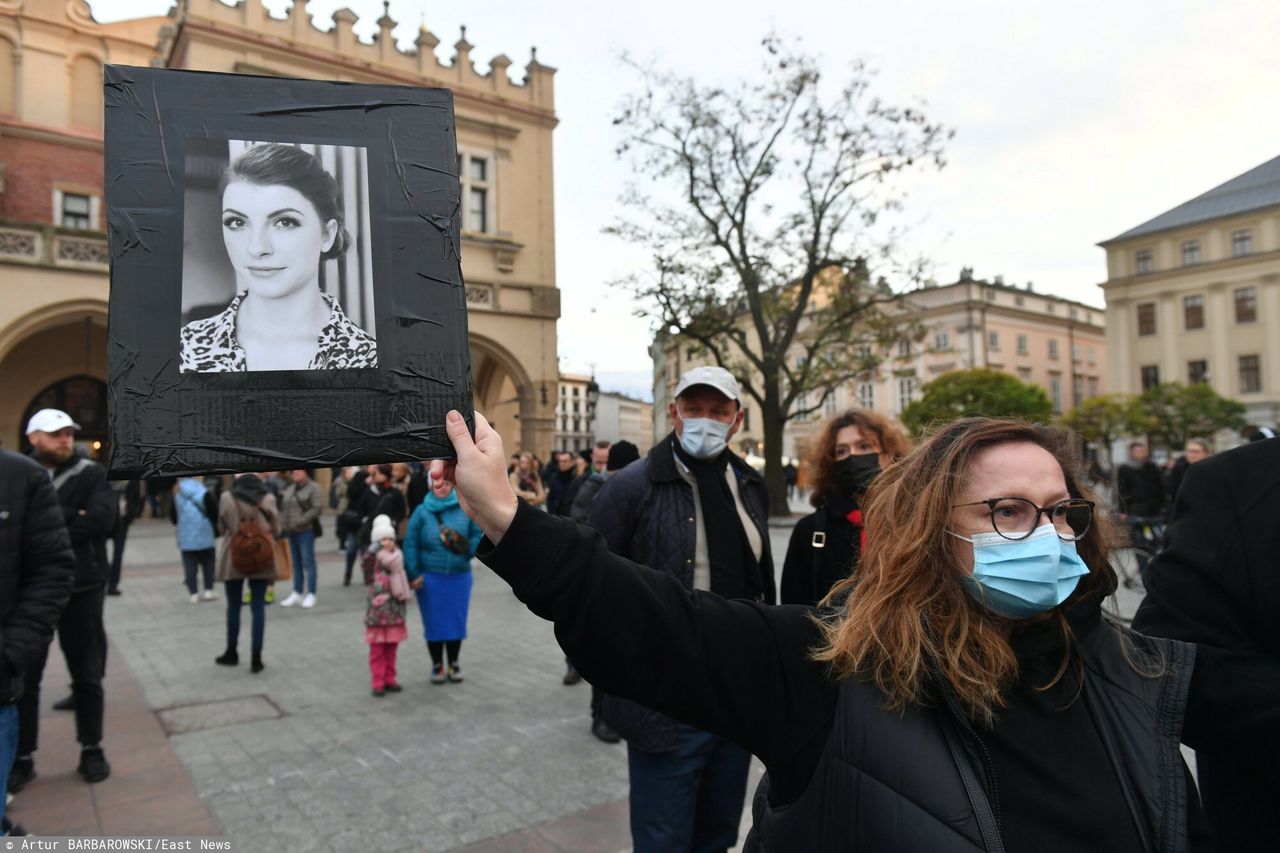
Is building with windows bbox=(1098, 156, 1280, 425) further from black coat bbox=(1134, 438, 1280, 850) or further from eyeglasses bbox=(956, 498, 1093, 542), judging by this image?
eyeglasses bbox=(956, 498, 1093, 542)

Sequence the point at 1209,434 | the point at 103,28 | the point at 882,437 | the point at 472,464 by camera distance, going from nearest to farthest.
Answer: the point at 472,464 < the point at 882,437 < the point at 103,28 < the point at 1209,434

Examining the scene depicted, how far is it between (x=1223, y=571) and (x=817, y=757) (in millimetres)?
1057

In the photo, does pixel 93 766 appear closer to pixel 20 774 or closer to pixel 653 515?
pixel 20 774

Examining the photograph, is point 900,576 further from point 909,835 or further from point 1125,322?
point 1125,322

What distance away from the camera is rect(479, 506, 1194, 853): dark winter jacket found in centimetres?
137

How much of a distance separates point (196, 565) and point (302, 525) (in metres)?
1.69

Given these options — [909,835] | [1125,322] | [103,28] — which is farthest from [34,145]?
[1125,322]

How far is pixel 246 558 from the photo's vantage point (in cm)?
729

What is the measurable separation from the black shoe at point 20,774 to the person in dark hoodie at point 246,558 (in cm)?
250

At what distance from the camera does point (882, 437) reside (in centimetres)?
384

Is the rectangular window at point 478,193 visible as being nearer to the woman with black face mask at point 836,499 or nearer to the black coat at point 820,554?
the woman with black face mask at point 836,499

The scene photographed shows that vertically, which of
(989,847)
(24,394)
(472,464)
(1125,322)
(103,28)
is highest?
(103,28)

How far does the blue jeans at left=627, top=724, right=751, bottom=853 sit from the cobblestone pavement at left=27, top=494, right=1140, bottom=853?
42.2 inches

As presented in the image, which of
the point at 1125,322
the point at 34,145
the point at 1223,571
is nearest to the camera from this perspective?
the point at 1223,571
